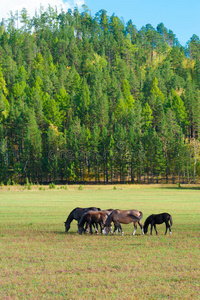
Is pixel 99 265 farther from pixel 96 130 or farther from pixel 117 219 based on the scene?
pixel 96 130

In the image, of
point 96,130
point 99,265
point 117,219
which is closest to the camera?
point 99,265

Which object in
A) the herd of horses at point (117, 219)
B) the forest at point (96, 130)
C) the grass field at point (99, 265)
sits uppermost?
the forest at point (96, 130)

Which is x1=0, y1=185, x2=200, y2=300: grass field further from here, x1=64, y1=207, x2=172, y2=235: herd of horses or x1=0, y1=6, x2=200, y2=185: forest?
x1=0, y1=6, x2=200, y2=185: forest

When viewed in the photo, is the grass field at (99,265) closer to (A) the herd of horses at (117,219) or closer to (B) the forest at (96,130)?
(A) the herd of horses at (117,219)

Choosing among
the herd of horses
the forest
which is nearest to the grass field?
the herd of horses

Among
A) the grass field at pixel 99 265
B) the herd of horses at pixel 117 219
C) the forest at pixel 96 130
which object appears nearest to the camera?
the grass field at pixel 99 265

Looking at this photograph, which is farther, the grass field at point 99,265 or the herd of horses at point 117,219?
the herd of horses at point 117,219

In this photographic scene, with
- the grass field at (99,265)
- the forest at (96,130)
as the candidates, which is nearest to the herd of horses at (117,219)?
the grass field at (99,265)

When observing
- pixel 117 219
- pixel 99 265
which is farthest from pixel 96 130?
pixel 99 265

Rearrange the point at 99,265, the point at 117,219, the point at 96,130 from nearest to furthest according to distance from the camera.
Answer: the point at 99,265 → the point at 117,219 → the point at 96,130

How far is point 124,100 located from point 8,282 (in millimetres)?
126966

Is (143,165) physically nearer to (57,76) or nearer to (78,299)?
(57,76)

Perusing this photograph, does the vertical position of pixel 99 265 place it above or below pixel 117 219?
below

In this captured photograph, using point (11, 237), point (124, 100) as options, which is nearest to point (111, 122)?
point (124, 100)
